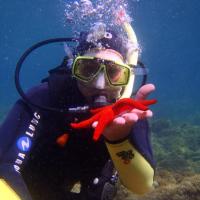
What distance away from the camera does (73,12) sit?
5.22 metres

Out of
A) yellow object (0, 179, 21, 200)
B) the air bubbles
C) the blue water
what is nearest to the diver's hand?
yellow object (0, 179, 21, 200)

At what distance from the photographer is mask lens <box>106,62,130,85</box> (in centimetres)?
321

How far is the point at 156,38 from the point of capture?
10231cm

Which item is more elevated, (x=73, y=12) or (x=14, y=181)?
(x=73, y=12)

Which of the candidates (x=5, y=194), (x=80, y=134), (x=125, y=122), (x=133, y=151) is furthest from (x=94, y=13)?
(x=5, y=194)

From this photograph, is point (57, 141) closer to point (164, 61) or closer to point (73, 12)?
point (73, 12)

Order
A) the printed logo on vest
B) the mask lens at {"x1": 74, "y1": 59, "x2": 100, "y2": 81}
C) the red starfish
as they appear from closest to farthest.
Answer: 1. the red starfish
2. the printed logo on vest
3. the mask lens at {"x1": 74, "y1": 59, "x2": 100, "y2": 81}

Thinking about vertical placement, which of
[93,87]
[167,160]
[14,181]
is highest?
[93,87]

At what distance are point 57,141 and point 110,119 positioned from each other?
109 centimetres

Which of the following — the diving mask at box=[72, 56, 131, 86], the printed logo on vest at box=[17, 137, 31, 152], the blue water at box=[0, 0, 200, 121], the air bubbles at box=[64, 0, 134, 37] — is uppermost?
the blue water at box=[0, 0, 200, 121]

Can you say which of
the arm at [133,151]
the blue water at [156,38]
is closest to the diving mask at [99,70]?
the arm at [133,151]

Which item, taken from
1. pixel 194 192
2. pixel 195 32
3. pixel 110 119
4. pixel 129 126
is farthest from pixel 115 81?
pixel 195 32

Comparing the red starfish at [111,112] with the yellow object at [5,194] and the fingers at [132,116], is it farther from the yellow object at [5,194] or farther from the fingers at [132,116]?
the yellow object at [5,194]

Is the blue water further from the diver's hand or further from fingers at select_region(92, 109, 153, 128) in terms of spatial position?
fingers at select_region(92, 109, 153, 128)
